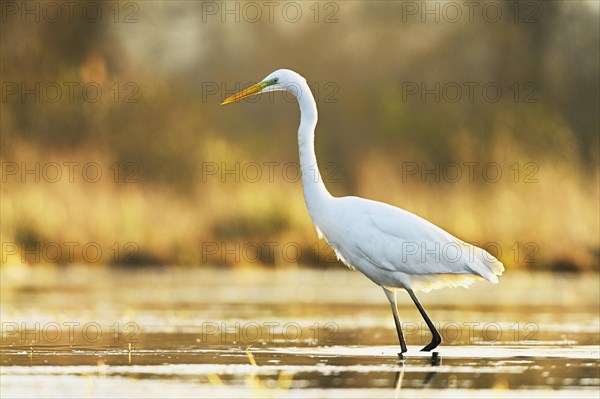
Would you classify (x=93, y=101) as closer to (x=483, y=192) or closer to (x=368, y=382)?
(x=483, y=192)

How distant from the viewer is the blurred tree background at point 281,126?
19.0m

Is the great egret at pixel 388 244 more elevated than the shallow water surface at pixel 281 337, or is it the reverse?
the great egret at pixel 388 244

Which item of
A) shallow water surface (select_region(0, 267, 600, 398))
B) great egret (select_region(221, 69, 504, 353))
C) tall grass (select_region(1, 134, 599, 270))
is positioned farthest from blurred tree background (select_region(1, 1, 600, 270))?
great egret (select_region(221, 69, 504, 353))

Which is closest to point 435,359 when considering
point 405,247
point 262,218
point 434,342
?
point 434,342

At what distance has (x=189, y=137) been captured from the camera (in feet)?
90.3

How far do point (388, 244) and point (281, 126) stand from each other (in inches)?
1074

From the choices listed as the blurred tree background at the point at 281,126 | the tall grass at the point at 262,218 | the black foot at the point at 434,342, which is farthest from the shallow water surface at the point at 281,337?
the blurred tree background at the point at 281,126

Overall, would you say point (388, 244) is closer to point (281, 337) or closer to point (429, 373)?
point (281, 337)

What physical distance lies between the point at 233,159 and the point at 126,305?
41.1 feet

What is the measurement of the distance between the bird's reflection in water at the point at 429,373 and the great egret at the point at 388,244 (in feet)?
2.94

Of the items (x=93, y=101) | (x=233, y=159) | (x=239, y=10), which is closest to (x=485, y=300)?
(x=233, y=159)

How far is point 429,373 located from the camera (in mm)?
8305

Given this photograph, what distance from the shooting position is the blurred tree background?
62.3ft

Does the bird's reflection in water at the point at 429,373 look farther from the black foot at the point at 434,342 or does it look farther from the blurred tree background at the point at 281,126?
the blurred tree background at the point at 281,126
